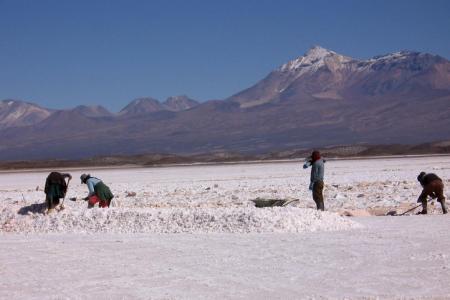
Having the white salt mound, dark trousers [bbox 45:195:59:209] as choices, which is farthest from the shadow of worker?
the white salt mound

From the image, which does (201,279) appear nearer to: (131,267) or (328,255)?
(131,267)

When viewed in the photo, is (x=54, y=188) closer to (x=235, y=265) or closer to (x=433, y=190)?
(x=235, y=265)

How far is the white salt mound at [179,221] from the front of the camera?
13609 mm

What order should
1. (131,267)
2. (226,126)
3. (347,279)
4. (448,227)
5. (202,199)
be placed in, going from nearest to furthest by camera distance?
1. (347,279)
2. (131,267)
3. (448,227)
4. (202,199)
5. (226,126)

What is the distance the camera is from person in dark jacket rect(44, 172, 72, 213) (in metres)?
15.7

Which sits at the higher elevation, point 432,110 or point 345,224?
point 432,110

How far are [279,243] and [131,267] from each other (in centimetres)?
274

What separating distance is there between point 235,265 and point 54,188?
6951mm

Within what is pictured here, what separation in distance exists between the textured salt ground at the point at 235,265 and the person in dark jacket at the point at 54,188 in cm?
217

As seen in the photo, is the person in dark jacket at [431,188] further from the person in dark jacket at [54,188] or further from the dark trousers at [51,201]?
the dark trousers at [51,201]

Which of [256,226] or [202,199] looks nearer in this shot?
[256,226]

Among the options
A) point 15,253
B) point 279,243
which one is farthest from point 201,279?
point 15,253

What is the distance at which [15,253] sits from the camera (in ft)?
38.5

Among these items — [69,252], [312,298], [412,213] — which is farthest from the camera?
[412,213]
